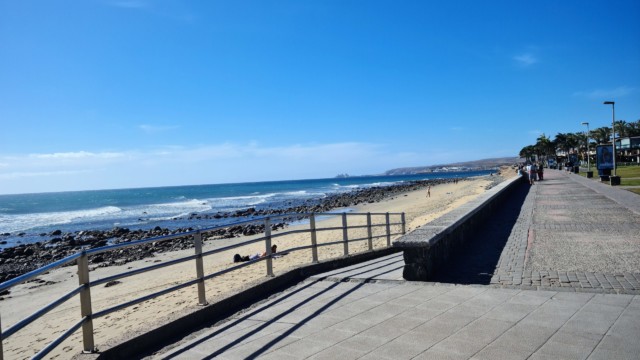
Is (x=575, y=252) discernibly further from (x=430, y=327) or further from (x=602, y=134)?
(x=602, y=134)

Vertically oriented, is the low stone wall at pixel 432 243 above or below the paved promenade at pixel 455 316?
above

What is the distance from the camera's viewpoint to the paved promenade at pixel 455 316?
3467 millimetres


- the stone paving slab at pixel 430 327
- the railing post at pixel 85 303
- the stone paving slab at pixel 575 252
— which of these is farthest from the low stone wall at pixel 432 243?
the railing post at pixel 85 303

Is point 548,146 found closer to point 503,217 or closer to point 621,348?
point 503,217

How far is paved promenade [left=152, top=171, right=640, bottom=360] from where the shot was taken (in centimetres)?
347

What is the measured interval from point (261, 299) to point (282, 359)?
6.55 feet

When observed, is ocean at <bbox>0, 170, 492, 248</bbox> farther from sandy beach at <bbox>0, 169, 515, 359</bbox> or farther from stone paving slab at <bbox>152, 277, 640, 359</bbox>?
stone paving slab at <bbox>152, 277, 640, 359</bbox>

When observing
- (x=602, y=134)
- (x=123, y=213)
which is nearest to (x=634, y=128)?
(x=602, y=134)

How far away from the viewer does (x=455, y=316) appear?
165 inches

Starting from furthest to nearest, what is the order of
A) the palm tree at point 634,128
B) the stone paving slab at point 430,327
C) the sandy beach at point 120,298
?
1. the palm tree at point 634,128
2. the sandy beach at point 120,298
3. the stone paving slab at point 430,327

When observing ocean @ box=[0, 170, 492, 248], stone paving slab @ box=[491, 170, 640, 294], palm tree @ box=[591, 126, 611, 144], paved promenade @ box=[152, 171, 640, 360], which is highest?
palm tree @ box=[591, 126, 611, 144]

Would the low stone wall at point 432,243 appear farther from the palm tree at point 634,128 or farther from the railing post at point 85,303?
the palm tree at point 634,128

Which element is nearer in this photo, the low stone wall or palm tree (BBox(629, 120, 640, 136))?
the low stone wall

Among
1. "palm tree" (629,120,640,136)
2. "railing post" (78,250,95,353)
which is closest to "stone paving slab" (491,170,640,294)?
"railing post" (78,250,95,353)
